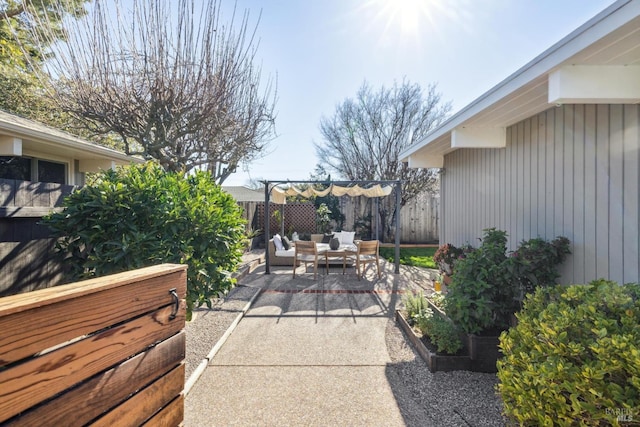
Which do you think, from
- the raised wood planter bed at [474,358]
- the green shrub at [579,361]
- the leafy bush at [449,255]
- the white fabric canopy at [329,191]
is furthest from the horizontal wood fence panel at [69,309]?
the white fabric canopy at [329,191]

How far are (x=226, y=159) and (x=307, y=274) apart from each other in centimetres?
377

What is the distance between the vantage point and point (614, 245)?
275 cm

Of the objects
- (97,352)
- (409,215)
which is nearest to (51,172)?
(97,352)

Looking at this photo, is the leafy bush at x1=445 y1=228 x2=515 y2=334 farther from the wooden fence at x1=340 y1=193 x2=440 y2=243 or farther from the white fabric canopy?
the wooden fence at x1=340 y1=193 x2=440 y2=243

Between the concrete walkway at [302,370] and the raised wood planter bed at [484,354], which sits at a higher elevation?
the raised wood planter bed at [484,354]

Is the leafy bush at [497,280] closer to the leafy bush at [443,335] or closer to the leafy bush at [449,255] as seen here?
the leafy bush at [443,335]

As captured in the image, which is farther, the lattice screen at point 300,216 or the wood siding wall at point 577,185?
the lattice screen at point 300,216

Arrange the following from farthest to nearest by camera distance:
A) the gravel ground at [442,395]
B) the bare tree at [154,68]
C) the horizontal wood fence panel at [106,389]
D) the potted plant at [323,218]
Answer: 1. the potted plant at [323,218]
2. the bare tree at [154,68]
3. the gravel ground at [442,395]
4. the horizontal wood fence panel at [106,389]

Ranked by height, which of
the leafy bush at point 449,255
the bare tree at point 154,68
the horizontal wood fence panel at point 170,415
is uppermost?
the bare tree at point 154,68

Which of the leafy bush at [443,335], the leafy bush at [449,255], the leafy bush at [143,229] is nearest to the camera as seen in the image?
the leafy bush at [143,229]

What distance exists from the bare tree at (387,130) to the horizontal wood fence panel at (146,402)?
13793 mm

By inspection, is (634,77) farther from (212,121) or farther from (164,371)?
(212,121)

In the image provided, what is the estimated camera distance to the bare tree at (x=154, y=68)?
252 inches

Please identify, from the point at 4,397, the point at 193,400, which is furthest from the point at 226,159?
the point at 4,397
